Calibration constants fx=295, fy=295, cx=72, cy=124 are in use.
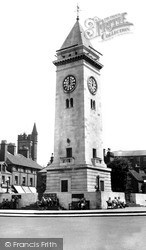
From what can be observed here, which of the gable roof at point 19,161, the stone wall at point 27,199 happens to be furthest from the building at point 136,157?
the stone wall at point 27,199

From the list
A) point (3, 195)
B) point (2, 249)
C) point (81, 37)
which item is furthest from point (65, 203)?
point (2, 249)

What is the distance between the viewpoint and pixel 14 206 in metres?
37.1

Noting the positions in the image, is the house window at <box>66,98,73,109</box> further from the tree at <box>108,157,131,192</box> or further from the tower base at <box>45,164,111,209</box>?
the tree at <box>108,157,131,192</box>

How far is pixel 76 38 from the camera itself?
4500cm

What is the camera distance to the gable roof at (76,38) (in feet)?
145

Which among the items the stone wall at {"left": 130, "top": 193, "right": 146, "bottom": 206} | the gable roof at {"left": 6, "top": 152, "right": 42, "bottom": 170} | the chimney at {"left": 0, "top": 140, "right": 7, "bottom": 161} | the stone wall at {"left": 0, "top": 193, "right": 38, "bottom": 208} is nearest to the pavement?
the stone wall at {"left": 0, "top": 193, "right": 38, "bottom": 208}

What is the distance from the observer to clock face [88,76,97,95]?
43112mm

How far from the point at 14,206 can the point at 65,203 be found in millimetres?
6637

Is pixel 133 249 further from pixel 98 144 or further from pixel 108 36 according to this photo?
pixel 98 144

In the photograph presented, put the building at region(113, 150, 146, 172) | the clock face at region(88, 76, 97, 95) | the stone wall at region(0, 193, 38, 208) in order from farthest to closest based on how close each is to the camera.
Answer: the building at region(113, 150, 146, 172), the clock face at region(88, 76, 97, 95), the stone wall at region(0, 193, 38, 208)

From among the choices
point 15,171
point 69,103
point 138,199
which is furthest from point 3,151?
point 138,199

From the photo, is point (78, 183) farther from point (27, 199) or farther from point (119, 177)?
point (119, 177)

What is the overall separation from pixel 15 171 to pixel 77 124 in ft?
107

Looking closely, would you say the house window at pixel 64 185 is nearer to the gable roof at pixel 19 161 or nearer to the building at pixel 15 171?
the building at pixel 15 171
